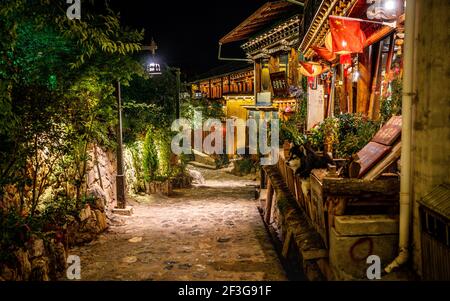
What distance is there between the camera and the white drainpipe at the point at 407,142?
16.3ft

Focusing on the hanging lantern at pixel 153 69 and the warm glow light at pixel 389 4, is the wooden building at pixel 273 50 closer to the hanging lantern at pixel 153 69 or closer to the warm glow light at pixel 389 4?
the hanging lantern at pixel 153 69

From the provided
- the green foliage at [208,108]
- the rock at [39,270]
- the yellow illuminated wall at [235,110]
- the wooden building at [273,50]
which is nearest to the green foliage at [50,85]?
the rock at [39,270]

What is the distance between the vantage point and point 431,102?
472cm

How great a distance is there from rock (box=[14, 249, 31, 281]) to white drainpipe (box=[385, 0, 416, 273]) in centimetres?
631

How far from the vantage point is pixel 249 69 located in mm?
32062

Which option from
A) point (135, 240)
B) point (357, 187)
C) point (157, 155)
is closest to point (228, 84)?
point (157, 155)

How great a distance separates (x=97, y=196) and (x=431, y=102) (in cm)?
1092

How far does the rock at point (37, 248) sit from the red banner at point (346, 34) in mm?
8511

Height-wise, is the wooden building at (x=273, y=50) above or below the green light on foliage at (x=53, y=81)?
above

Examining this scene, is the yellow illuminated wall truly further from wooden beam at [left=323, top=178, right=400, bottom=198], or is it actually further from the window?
wooden beam at [left=323, top=178, right=400, bottom=198]

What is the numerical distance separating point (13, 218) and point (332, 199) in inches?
246

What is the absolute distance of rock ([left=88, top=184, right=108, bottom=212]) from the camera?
465 inches

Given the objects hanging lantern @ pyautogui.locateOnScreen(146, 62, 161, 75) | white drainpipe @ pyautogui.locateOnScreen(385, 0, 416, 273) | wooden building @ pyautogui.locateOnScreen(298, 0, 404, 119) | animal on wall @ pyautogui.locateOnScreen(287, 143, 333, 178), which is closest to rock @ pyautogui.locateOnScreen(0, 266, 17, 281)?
animal on wall @ pyautogui.locateOnScreen(287, 143, 333, 178)
